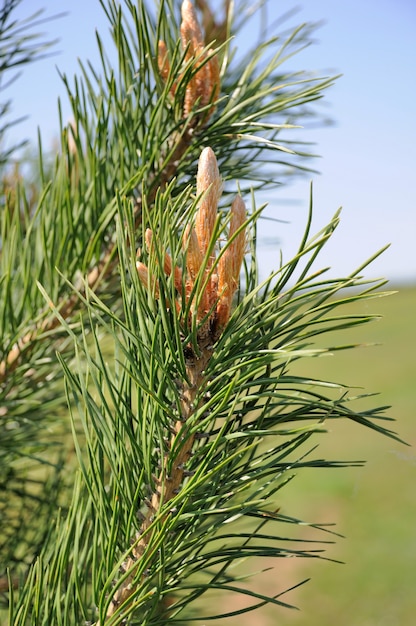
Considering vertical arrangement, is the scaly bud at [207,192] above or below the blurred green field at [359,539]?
above

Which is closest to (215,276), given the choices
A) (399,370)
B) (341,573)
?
(341,573)

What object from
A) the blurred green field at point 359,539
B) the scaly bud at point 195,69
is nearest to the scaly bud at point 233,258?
the scaly bud at point 195,69

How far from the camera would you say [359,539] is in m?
3.72

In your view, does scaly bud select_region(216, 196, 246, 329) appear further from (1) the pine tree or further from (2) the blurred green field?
(2) the blurred green field

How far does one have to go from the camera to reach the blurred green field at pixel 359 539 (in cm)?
303

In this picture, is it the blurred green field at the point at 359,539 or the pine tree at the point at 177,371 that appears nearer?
the pine tree at the point at 177,371

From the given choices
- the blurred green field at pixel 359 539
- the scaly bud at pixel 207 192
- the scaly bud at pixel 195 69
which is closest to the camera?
the scaly bud at pixel 207 192

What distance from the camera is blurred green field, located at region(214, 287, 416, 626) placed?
9.95 ft

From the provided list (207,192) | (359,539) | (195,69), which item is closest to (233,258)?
(207,192)

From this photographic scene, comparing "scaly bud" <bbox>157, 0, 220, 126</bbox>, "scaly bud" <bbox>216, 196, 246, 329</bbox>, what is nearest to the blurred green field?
"scaly bud" <bbox>157, 0, 220, 126</bbox>

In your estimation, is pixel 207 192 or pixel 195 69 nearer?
pixel 207 192

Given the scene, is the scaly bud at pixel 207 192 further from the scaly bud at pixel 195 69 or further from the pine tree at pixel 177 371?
the scaly bud at pixel 195 69

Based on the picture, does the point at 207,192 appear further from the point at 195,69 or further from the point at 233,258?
the point at 195,69

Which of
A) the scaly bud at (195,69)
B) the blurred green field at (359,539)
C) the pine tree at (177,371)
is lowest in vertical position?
the blurred green field at (359,539)
